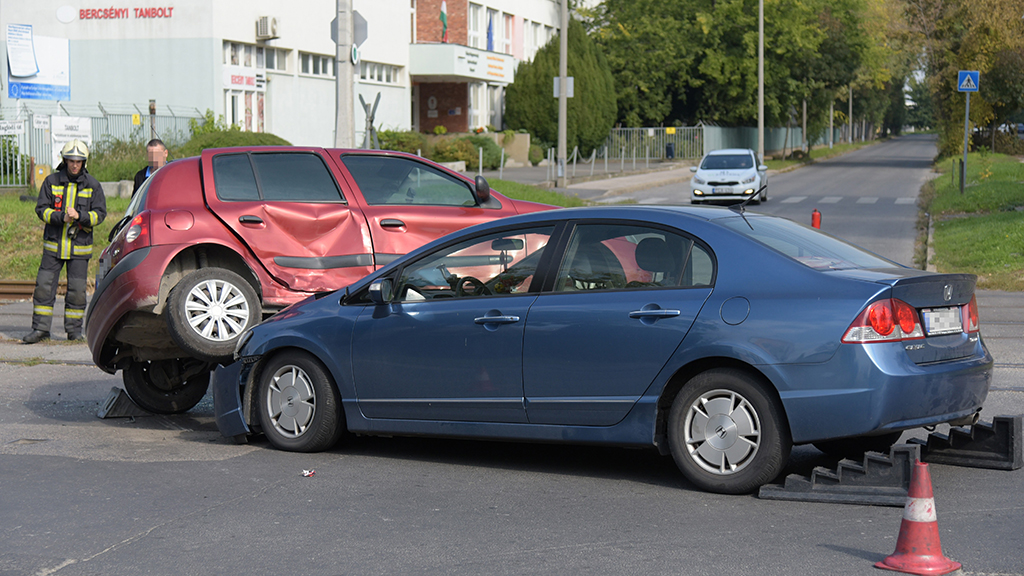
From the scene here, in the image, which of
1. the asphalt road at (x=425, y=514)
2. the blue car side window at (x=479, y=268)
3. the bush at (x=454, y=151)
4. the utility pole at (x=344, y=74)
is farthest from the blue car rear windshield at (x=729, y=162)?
the blue car side window at (x=479, y=268)

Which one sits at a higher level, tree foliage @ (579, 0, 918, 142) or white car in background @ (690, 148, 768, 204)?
tree foliage @ (579, 0, 918, 142)

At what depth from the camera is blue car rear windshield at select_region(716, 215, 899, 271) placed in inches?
229

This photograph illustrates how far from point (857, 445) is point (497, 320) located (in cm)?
217

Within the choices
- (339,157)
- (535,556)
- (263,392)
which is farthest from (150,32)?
(535,556)

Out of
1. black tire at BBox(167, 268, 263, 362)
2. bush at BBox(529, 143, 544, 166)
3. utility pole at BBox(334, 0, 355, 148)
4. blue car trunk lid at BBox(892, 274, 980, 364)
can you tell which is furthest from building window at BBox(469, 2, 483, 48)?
blue car trunk lid at BBox(892, 274, 980, 364)

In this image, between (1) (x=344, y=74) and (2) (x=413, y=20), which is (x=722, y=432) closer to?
(1) (x=344, y=74)

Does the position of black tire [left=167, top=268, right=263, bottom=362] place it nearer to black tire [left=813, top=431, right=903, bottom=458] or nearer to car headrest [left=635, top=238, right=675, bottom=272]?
car headrest [left=635, top=238, right=675, bottom=272]

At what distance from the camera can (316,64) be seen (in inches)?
1531

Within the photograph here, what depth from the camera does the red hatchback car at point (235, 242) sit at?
7.89 m

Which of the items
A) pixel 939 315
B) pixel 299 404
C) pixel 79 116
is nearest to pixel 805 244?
pixel 939 315

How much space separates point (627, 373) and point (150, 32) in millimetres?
29861

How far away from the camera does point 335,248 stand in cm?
859

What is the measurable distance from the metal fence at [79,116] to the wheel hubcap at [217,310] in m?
18.3

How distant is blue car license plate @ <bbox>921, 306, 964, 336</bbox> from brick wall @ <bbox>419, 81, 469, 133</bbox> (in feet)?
153
